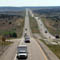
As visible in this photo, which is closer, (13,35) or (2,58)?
(2,58)

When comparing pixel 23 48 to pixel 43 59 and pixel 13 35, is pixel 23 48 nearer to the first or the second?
pixel 43 59

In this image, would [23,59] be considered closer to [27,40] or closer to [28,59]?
[28,59]

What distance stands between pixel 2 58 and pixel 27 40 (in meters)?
37.8

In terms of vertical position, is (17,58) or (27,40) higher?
(17,58)

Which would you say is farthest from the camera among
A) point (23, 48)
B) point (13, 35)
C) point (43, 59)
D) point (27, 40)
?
point (13, 35)

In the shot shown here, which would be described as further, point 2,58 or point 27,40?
point 27,40

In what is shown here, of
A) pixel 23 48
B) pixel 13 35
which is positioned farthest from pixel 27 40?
pixel 13 35

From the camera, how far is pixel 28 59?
131ft

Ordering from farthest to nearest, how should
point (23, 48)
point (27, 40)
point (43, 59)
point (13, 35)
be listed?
point (13, 35)
point (27, 40)
point (23, 48)
point (43, 59)

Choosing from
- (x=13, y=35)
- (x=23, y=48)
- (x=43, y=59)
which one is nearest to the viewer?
(x=43, y=59)

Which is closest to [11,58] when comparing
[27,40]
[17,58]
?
[17,58]

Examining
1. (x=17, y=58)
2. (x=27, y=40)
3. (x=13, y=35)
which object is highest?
(x=17, y=58)

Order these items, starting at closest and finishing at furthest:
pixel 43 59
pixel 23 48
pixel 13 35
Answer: pixel 43 59, pixel 23 48, pixel 13 35

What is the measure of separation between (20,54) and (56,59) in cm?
515
